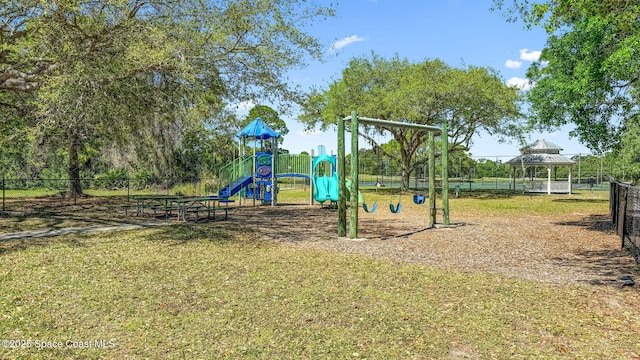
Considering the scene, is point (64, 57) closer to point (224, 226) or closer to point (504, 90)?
point (224, 226)

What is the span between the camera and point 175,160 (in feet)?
105

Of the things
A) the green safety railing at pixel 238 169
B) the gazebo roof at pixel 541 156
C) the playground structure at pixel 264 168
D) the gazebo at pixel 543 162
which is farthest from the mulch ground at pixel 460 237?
the gazebo roof at pixel 541 156

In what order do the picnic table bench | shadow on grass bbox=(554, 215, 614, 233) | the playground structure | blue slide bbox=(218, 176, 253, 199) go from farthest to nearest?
the playground structure < blue slide bbox=(218, 176, 253, 199) < the picnic table bench < shadow on grass bbox=(554, 215, 614, 233)

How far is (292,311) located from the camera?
17.4 ft

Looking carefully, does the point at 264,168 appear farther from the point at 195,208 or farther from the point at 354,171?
the point at 354,171

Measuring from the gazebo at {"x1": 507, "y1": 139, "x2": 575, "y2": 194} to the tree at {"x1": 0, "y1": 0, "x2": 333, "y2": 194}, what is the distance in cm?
2452

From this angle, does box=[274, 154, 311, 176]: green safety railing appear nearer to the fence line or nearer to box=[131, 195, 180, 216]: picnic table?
box=[131, 195, 180, 216]: picnic table

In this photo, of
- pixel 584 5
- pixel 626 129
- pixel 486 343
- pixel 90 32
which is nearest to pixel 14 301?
pixel 486 343

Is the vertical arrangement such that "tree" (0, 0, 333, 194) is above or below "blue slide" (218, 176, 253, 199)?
above

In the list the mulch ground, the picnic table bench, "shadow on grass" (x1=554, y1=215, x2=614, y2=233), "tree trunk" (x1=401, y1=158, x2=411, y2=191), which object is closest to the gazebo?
"tree trunk" (x1=401, y1=158, x2=411, y2=191)

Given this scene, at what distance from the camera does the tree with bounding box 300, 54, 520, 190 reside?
26938 millimetres

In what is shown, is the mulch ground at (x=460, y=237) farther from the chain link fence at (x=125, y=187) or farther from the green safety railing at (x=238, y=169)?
the chain link fence at (x=125, y=187)

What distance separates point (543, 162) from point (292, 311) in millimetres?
31312

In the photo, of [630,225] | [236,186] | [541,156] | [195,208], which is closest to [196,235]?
[195,208]
